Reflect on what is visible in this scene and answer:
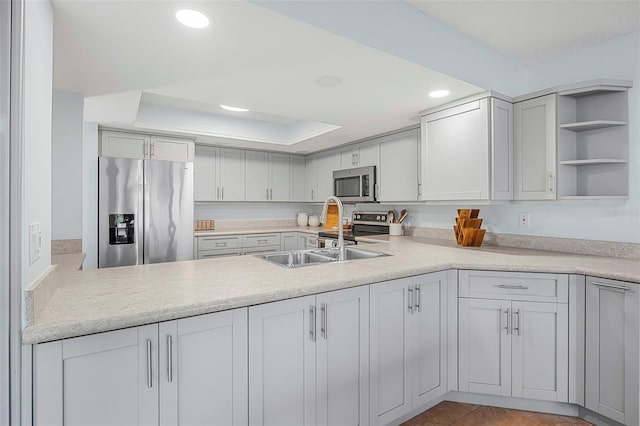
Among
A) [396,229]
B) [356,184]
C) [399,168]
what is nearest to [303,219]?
[356,184]

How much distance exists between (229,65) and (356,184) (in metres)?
2.32

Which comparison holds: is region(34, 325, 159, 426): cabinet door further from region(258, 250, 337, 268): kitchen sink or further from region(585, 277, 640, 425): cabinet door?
region(585, 277, 640, 425): cabinet door

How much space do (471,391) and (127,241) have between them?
3.12m

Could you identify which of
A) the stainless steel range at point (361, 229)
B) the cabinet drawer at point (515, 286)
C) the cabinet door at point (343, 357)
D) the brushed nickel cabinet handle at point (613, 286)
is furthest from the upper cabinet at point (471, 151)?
the cabinet door at point (343, 357)

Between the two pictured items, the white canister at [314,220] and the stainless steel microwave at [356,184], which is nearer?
the stainless steel microwave at [356,184]

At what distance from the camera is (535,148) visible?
7.61 ft

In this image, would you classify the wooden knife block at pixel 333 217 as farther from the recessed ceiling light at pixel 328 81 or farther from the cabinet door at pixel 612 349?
the cabinet door at pixel 612 349

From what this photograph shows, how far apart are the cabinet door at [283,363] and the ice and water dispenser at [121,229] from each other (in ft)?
7.92

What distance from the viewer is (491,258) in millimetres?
2146

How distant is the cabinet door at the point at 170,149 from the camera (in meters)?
3.64

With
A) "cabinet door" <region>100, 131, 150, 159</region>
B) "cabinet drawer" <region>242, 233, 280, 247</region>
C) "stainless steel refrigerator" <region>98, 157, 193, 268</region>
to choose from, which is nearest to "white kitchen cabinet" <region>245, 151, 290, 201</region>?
"cabinet drawer" <region>242, 233, 280, 247</region>

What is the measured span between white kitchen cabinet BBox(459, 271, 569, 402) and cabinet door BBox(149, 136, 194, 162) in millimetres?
3192

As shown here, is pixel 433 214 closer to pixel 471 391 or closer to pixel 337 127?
pixel 337 127

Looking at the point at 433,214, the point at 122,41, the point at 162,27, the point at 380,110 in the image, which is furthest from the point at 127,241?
the point at 433,214
